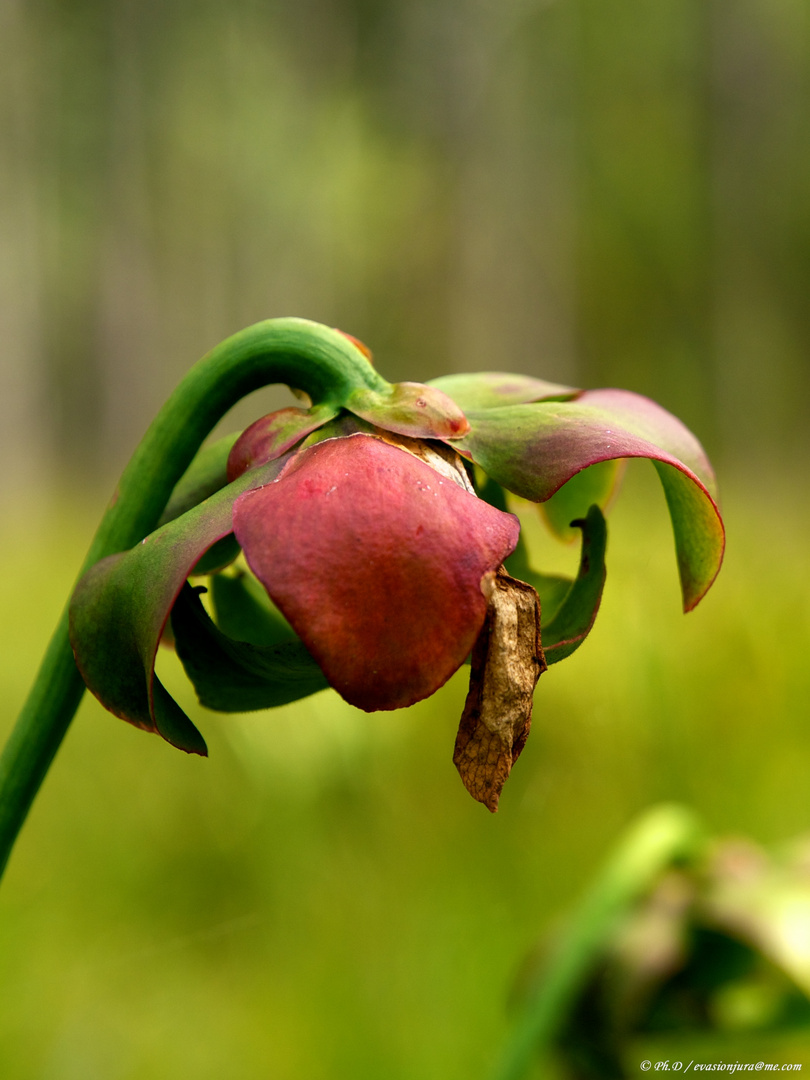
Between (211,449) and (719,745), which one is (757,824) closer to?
(719,745)

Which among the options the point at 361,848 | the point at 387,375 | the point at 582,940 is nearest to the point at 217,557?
the point at 582,940

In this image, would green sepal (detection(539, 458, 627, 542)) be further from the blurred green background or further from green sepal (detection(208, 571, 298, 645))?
the blurred green background

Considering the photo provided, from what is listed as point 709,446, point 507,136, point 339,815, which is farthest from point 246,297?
point 339,815

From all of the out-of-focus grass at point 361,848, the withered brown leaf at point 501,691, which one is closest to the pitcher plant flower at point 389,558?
the withered brown leaf at point 501,691

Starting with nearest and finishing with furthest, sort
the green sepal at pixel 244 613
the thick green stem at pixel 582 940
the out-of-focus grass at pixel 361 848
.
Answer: the green sepal at pixel 244 613, the thick green stem at pixel 582 940, the out-of-focus grass at pixel 361 848

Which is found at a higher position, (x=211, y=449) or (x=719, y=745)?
(x=211, y=449)

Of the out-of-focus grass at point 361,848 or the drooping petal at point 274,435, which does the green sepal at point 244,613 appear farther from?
the out-of-focus grass at point 361,848
